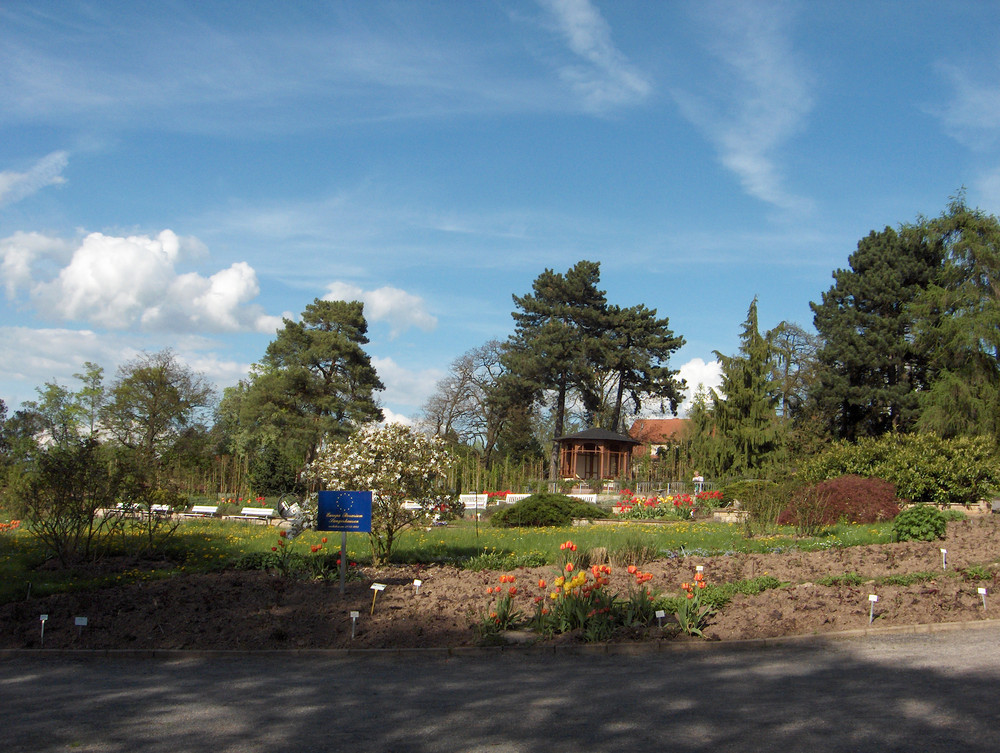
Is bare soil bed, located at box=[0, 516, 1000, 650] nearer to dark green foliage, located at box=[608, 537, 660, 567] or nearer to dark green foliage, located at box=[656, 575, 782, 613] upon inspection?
dark green foliage, located at box=[656, 575, 782, 613]

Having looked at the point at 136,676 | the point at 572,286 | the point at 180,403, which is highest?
the point at 572,286

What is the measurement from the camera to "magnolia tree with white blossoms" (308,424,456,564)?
1153 cm

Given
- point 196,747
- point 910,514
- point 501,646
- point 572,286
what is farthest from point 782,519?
point 572,286

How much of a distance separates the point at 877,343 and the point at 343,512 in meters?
32.9

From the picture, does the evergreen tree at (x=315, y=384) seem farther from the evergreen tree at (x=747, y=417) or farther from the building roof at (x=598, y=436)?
the evergreen tree at (x=747, y=417)

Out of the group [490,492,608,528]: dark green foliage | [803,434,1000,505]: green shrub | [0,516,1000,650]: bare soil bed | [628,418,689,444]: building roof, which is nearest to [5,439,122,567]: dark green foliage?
[0,516,1000,650]: bare soil bed

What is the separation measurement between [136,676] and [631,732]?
443 centimetres

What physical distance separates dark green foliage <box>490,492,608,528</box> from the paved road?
43.0 feet

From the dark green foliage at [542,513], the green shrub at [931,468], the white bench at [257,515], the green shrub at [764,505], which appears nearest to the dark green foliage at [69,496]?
the white bench at [257,515]

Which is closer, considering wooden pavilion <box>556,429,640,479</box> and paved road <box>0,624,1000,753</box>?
paved road <box>0,624,1000,753</box>

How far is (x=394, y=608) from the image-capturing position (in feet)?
29.5

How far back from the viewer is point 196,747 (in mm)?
5012

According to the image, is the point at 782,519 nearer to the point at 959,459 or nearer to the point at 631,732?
the point at 959,459

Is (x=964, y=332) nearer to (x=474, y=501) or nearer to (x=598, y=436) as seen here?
(x=598, y=436)
